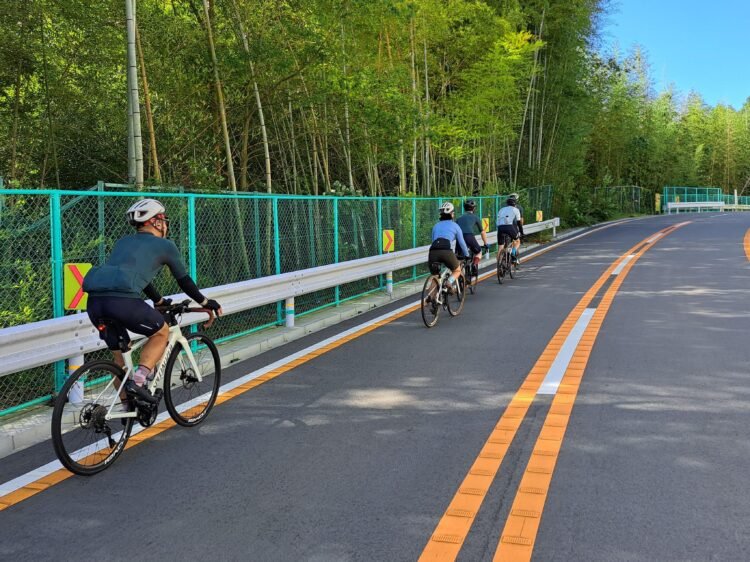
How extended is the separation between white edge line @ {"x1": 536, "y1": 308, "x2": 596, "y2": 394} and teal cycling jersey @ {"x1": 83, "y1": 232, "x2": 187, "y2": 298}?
3.39 meters

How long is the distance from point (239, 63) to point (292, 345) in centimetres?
587

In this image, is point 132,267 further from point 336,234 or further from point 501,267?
point 501,267

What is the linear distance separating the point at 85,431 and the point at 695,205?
66634mm

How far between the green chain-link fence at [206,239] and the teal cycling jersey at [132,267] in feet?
3.99

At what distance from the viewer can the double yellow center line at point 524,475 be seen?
3476 mm

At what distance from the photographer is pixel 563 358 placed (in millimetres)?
7652

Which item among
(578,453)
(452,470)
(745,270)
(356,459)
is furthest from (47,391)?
(745,270)

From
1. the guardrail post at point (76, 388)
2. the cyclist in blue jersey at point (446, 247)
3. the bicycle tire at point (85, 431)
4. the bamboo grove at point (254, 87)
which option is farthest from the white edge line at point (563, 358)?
the bamboo grove at point (254, 87)

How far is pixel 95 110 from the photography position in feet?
52.4

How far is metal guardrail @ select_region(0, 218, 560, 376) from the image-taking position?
16.9ft

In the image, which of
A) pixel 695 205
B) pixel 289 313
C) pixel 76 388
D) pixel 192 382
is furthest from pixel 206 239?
pixel 695 205

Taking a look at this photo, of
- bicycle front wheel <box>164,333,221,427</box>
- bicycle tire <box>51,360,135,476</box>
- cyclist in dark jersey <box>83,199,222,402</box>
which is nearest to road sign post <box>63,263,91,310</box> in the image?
bicycle front wheel <box>164,333,221,427</box>

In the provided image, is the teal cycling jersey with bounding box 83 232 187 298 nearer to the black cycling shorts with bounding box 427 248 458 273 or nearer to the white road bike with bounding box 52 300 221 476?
the white road bike with bounding box 52 300 221 476

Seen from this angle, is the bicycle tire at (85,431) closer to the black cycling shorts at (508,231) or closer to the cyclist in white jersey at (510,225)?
the cyclist in white jersey at (510,225)
